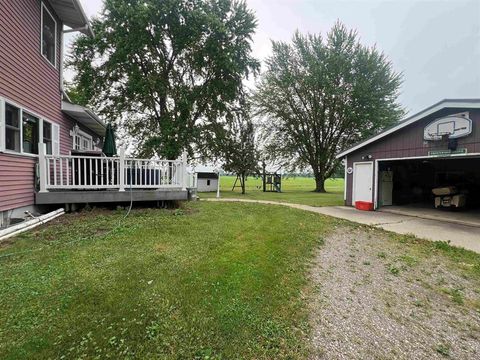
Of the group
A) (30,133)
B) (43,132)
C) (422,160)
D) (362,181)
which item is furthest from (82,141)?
(422,160)

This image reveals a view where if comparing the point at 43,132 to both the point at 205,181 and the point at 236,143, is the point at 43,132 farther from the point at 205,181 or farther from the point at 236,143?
the point at 205,181

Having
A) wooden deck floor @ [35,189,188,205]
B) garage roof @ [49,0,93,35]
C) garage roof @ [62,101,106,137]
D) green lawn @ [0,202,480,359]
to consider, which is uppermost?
garage roof @ [49,0,93,35]

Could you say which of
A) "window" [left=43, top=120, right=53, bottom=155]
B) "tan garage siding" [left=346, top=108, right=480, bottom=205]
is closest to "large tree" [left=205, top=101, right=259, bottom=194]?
"tan garage siding" [left=346, top=108, right=480, bottom=205]

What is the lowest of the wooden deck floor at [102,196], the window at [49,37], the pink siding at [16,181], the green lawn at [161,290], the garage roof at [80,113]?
the green lawn at [161,290]

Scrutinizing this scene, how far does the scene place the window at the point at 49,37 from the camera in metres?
6.84

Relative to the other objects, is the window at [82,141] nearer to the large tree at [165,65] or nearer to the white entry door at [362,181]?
the large tree at [165,65]

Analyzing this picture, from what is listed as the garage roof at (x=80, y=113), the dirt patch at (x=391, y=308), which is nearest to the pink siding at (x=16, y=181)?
the garage roof at (x=80, y=113)

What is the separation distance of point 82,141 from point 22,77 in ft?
17.6

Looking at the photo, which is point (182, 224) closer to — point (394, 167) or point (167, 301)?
point (167, 301)

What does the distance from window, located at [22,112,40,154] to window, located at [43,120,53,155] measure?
1.60 feet

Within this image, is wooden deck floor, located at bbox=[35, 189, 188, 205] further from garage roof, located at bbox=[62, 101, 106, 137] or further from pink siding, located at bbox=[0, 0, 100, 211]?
garage roof, located at bbox=[62, 101, 106, 137]

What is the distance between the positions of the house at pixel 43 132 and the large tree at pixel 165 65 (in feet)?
21.1

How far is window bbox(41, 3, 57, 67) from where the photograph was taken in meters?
6.84

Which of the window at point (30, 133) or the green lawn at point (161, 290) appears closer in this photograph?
the green lawn at point (161, 290)
